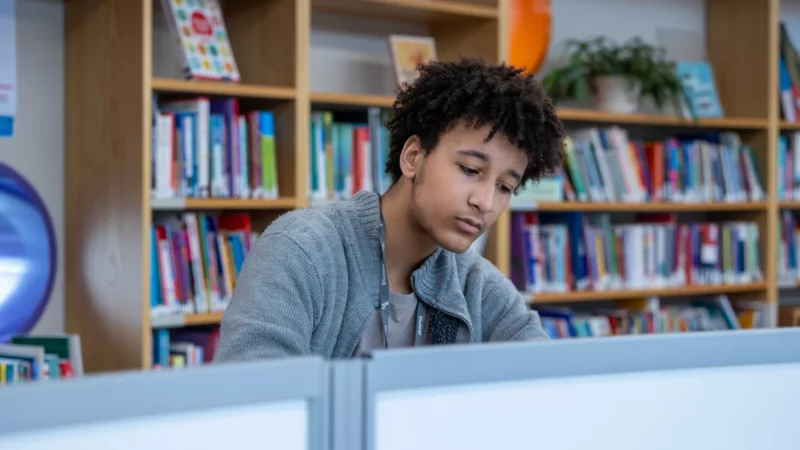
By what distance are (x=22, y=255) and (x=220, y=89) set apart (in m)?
0.76

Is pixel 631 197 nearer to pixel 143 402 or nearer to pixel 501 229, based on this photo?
pixel 501 229

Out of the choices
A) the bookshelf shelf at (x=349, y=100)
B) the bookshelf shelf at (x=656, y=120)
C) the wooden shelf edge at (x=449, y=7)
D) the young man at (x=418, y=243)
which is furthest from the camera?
the bookshelf shelf at (x=656, y=120)

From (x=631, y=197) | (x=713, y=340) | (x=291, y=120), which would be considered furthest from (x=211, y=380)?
(x=631, y=197)

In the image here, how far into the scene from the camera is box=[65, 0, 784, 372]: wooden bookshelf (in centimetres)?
259

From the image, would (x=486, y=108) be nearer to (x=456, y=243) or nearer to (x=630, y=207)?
(x=456, y=243)

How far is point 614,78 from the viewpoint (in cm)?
358

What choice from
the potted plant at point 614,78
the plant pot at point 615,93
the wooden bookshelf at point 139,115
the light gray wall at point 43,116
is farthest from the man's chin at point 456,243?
the plant pot at point 615,93

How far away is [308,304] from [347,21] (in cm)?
214

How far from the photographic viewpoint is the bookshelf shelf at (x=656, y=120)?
3453 millimetres

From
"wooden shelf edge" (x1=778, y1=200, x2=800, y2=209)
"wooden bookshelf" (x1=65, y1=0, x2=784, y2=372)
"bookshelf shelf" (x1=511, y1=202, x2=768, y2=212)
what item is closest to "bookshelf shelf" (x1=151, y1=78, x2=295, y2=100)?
"wooden bookshelf" (x1=65, y1=0, x2=784, y2=372)

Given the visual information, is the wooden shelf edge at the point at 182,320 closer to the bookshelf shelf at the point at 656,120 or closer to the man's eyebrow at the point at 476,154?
the bookshelf shelf at the point at 656,120

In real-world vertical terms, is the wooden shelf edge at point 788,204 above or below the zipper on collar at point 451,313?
above

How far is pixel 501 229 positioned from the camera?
322 centimetres

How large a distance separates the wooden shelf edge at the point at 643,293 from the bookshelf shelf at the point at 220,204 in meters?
0.98
